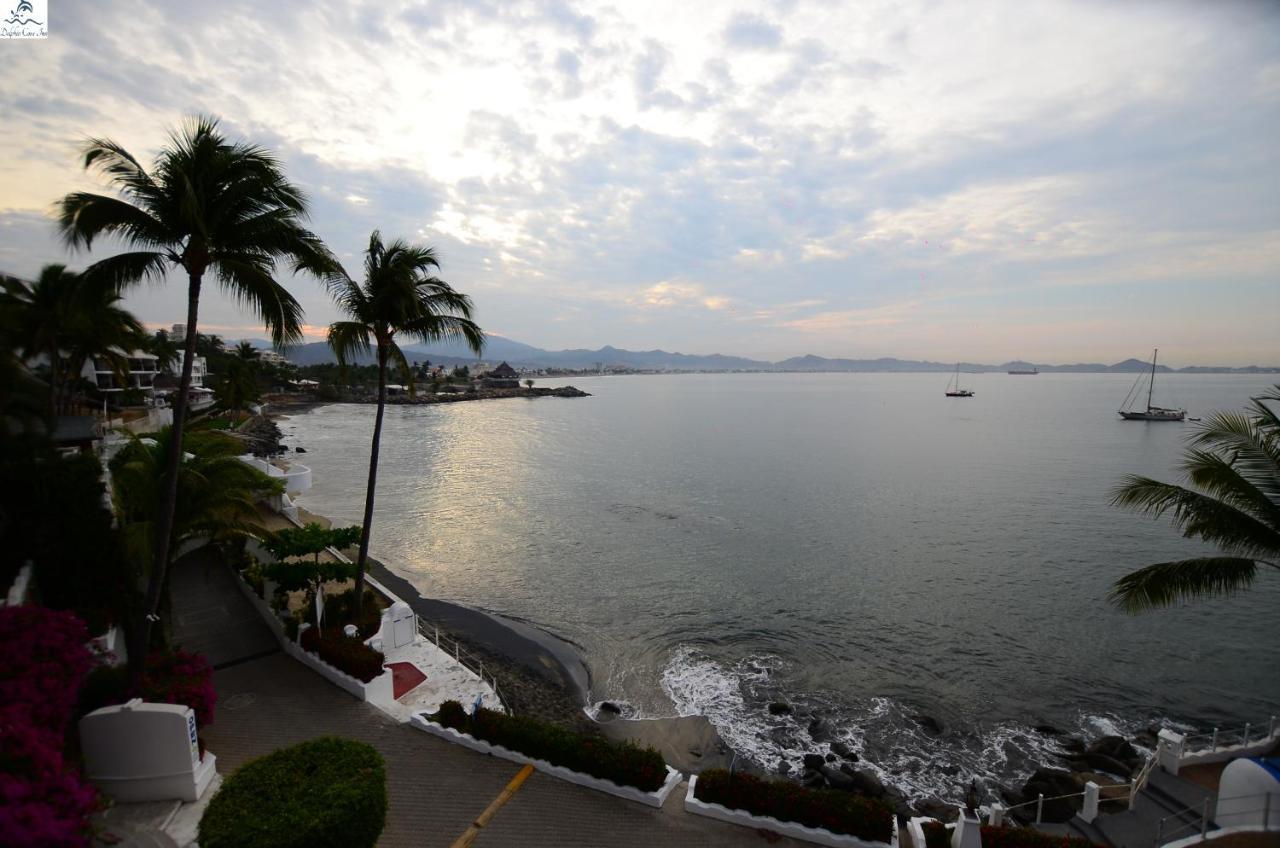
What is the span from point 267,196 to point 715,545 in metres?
28.8

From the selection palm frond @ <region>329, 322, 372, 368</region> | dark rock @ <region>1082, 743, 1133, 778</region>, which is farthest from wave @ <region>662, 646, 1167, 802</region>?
palm frond @ <region>329, 322, 372, 368</region>

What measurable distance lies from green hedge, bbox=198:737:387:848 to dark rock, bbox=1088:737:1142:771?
18.2m

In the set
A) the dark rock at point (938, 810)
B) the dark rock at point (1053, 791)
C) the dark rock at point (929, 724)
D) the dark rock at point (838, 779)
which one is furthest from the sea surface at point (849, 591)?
the dark rock at point (838, 779)

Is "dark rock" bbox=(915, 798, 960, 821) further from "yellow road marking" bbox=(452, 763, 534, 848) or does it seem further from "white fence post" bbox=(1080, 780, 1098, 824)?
"yellow road marking" bbox=(452, 763, 534, 848)

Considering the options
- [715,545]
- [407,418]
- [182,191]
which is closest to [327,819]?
[182,191]

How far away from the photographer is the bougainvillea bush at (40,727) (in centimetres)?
571

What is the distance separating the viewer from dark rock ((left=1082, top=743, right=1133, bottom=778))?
594 inches

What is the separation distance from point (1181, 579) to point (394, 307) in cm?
1701

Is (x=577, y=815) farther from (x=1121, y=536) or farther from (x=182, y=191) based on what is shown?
(x=1121, y=536)

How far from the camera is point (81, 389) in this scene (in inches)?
1561

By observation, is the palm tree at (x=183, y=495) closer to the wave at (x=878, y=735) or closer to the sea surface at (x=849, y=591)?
the sea surface at (x=849, y=591)

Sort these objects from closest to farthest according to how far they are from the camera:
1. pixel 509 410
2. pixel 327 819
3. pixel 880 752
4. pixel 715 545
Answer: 1. pixel 327 819
2. pixel 880 752
3. pixel 715 545
4. pixel 509 410

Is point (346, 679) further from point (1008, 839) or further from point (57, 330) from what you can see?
point (57, 330)

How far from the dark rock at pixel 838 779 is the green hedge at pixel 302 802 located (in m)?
11.2
